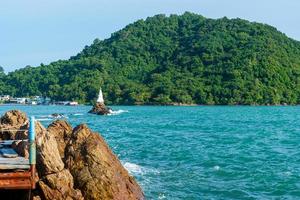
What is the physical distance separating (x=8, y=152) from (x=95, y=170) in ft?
9.41

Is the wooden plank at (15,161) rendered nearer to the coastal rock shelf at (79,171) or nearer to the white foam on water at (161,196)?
the coastal rock shelf at (79,171)

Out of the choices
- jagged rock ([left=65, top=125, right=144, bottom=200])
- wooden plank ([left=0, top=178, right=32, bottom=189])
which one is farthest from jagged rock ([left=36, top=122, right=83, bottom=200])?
wooden plank ([left=0, top=178, right=32, bottom=189])

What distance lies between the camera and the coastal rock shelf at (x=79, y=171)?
1598 cm

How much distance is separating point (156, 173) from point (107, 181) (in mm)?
9993

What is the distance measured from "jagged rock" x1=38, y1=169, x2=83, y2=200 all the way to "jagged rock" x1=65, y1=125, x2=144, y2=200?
2.77ft

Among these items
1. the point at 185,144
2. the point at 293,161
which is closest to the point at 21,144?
the point at 293,161

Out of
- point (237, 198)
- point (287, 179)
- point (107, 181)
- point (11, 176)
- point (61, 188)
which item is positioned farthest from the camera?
point (287, 179)

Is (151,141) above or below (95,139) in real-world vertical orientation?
below

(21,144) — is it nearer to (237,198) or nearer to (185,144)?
(237,198)

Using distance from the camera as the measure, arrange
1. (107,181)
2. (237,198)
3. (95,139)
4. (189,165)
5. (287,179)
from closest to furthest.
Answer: (107,181), (95,139), (237,198), (287,179), (189,165)

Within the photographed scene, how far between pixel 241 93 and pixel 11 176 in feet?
573

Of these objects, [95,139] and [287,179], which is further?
[287,179]

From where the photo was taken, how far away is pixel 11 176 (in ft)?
48.3

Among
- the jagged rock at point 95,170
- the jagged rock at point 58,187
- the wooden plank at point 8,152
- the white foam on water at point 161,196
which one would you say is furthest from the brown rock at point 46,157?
the white foam on water at point 161,196
